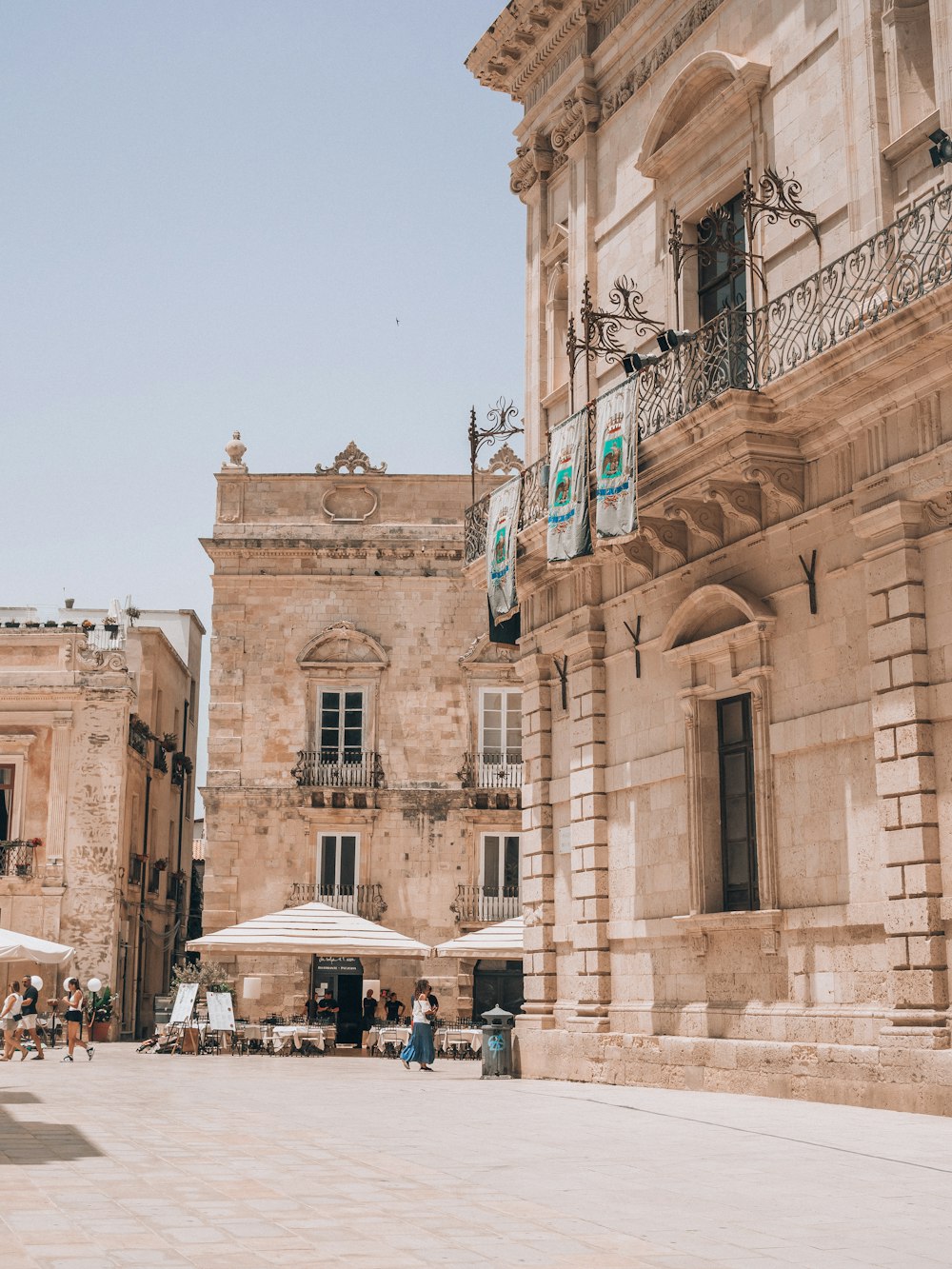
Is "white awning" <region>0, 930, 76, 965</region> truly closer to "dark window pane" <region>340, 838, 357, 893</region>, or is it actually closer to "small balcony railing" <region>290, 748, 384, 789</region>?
"dark window pane" <region>340, 838, 357, 893</region>

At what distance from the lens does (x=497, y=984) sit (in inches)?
1329

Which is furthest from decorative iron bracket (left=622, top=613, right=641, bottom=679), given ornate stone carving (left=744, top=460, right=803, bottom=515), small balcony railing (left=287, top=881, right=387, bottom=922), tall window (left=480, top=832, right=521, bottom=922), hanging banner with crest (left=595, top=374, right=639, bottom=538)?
small balcony railing (left=287, top=881, right=387, bottom=922)

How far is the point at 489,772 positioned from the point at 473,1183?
2541 cm

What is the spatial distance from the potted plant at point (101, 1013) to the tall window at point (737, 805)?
20.0m

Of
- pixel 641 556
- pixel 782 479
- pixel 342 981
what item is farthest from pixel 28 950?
pixel 782 479

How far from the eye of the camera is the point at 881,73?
14281 mm

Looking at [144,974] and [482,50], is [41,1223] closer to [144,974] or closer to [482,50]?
[482,50]

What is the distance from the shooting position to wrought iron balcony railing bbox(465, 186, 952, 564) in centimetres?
1284

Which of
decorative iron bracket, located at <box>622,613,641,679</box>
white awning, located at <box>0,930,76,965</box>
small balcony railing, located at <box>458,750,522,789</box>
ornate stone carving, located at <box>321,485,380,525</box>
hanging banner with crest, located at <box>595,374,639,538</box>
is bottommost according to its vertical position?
white awning, located at <box>0,930,76,965</box>

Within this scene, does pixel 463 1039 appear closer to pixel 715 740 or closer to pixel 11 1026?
pixel 11 1026

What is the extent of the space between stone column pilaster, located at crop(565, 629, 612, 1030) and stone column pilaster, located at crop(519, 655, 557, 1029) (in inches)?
29.6

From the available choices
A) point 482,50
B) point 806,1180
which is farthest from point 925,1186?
point 482,50

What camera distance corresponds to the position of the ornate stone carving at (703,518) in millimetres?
16016

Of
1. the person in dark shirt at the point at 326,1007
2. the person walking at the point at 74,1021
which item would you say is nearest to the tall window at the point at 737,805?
the person walking at the point at 74,1021
